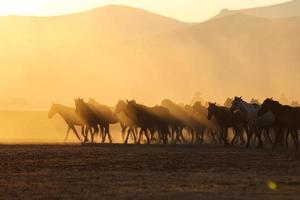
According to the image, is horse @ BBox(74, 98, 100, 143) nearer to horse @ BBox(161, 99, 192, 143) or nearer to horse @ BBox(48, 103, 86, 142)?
horse @ BBox(48, 103, 86, 142)

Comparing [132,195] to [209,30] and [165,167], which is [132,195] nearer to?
[165,167]

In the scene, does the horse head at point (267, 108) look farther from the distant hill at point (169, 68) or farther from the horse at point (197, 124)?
the distant hill at point (169, 68)

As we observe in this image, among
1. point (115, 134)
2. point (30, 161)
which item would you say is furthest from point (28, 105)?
point (30, 161)

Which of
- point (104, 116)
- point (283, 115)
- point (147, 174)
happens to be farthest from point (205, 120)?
point (147, 174)

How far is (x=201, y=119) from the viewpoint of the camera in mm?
43344

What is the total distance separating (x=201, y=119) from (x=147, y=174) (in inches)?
862

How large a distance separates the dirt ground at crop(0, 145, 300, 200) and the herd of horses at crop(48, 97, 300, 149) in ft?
12.4

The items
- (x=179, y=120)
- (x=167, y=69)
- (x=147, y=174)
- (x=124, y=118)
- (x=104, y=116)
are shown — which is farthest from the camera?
(x=167, y=69)

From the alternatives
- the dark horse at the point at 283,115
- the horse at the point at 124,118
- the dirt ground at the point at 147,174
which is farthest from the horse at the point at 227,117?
the dirt ground at the point at 147,174

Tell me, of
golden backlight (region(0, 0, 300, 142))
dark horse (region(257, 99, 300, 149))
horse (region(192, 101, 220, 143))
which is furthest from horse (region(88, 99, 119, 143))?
golden backlight (region(0, 0, 300, 142))

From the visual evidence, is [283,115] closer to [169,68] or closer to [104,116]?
[104,116]

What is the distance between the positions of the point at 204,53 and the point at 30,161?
155609mm

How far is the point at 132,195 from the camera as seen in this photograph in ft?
55.9

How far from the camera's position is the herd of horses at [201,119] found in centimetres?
3531
